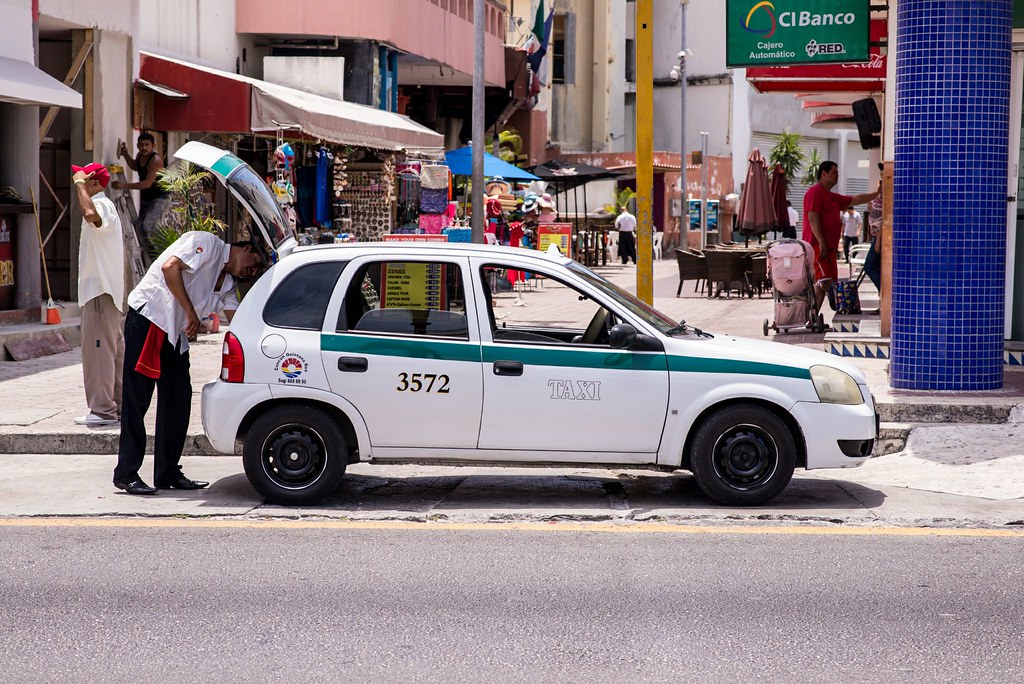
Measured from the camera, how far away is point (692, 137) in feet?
195

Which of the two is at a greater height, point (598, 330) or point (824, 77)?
point (824, 77)

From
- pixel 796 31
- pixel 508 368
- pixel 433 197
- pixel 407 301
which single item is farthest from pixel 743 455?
pixel 433 197

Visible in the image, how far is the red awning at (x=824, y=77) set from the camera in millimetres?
19188

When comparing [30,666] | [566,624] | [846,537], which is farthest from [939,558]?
[30,666]

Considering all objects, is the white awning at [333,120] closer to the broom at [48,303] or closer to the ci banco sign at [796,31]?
the broom at [48,303]

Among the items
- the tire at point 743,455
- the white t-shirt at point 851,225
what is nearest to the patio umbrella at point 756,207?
the tire at point 743,455

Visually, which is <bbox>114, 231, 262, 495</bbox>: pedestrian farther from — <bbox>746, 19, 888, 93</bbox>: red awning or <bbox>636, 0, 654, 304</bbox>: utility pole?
<bbox>746, 19, 888, 93</bbox>: red awning

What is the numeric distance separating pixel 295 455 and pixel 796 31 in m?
7.70

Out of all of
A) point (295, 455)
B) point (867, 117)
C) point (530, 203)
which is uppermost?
point (867, 117)

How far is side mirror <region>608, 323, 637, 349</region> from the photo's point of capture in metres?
7.71

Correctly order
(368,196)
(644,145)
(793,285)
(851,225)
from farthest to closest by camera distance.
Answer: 1. (851,225)
2. (368,196)
3. (793,285)
4. (644,145)

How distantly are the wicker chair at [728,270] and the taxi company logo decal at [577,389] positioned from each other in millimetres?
16910

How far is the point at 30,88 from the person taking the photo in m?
13.9

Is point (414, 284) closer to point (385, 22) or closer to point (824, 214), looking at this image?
point (824, 214)
